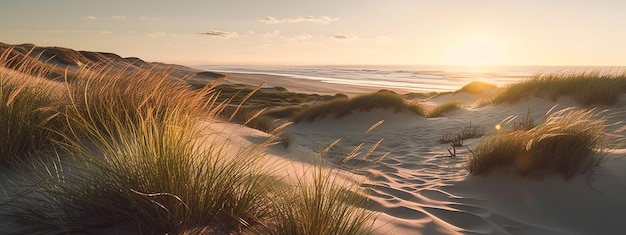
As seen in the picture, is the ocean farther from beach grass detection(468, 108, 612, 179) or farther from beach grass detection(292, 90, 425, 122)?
beach grass detection(468, 108, 612, 179)

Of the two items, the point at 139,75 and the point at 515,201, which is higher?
the point at 139,75

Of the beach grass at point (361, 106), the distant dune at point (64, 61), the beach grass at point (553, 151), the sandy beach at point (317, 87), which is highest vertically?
the distant dune at point (64, 61)

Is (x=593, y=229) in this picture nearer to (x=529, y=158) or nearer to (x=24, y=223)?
(x=529, y=158)

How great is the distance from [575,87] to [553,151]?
675 centimetres

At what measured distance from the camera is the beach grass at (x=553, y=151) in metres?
3.82

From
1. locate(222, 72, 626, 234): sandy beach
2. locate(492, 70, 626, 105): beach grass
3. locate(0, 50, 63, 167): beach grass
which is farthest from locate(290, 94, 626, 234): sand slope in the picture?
locate(492, 70, 626, 105): beach grass

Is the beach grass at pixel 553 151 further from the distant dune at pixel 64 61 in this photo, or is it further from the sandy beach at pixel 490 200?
the distant dune at pixel 64 61

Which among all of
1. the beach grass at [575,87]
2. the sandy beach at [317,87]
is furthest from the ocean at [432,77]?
the sandy beach at [317,87]

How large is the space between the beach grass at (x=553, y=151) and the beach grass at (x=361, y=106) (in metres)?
7.45

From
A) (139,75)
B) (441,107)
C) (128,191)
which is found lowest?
(441,107)

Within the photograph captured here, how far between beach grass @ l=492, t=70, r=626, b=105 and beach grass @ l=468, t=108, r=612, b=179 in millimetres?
5096

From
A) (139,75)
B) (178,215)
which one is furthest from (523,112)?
(178,215)

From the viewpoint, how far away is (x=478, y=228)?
10.2 feet

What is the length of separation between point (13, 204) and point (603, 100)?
404 inches
